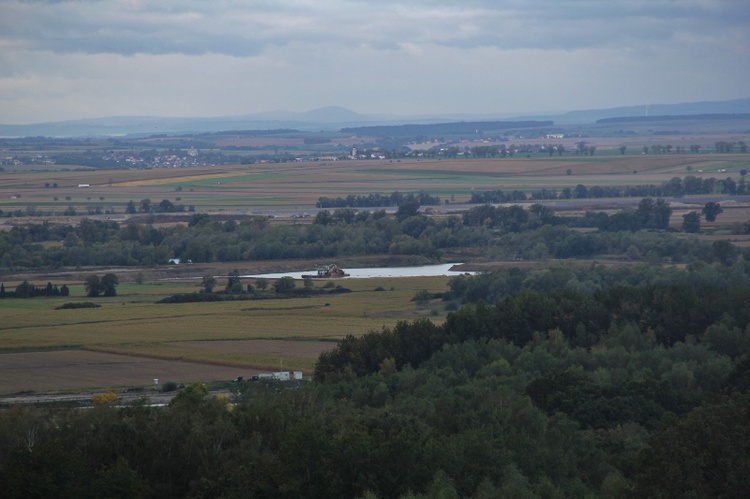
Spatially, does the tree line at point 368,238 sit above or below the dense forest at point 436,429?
below

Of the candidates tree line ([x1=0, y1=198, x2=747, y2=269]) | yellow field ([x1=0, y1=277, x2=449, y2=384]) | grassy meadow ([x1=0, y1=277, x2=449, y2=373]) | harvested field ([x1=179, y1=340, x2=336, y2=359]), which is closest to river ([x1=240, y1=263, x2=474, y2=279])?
tree line ([x1=0, y1=198, x2=747, y2=269])

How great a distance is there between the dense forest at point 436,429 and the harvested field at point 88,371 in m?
4.30

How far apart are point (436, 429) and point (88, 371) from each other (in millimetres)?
18679

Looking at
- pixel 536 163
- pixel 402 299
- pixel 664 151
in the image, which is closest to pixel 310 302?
pixel 402 299

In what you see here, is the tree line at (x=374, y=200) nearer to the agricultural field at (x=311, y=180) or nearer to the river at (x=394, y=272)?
the agricultural field at (x=311, y=180)

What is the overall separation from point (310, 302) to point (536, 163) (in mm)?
103323

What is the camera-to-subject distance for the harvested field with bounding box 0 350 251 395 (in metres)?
39.7

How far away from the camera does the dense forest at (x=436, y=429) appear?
21969mm

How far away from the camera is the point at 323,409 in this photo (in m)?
29.7

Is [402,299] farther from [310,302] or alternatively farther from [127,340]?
[127,340]

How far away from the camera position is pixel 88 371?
42.2 metres

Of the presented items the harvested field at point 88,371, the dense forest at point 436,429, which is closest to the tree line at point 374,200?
the harvested field at point 88,371

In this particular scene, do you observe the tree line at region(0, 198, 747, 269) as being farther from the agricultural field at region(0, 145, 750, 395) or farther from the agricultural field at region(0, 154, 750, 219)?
the agricultural field at region(0, 154, 750, 219)

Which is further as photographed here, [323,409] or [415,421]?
[323,409]
